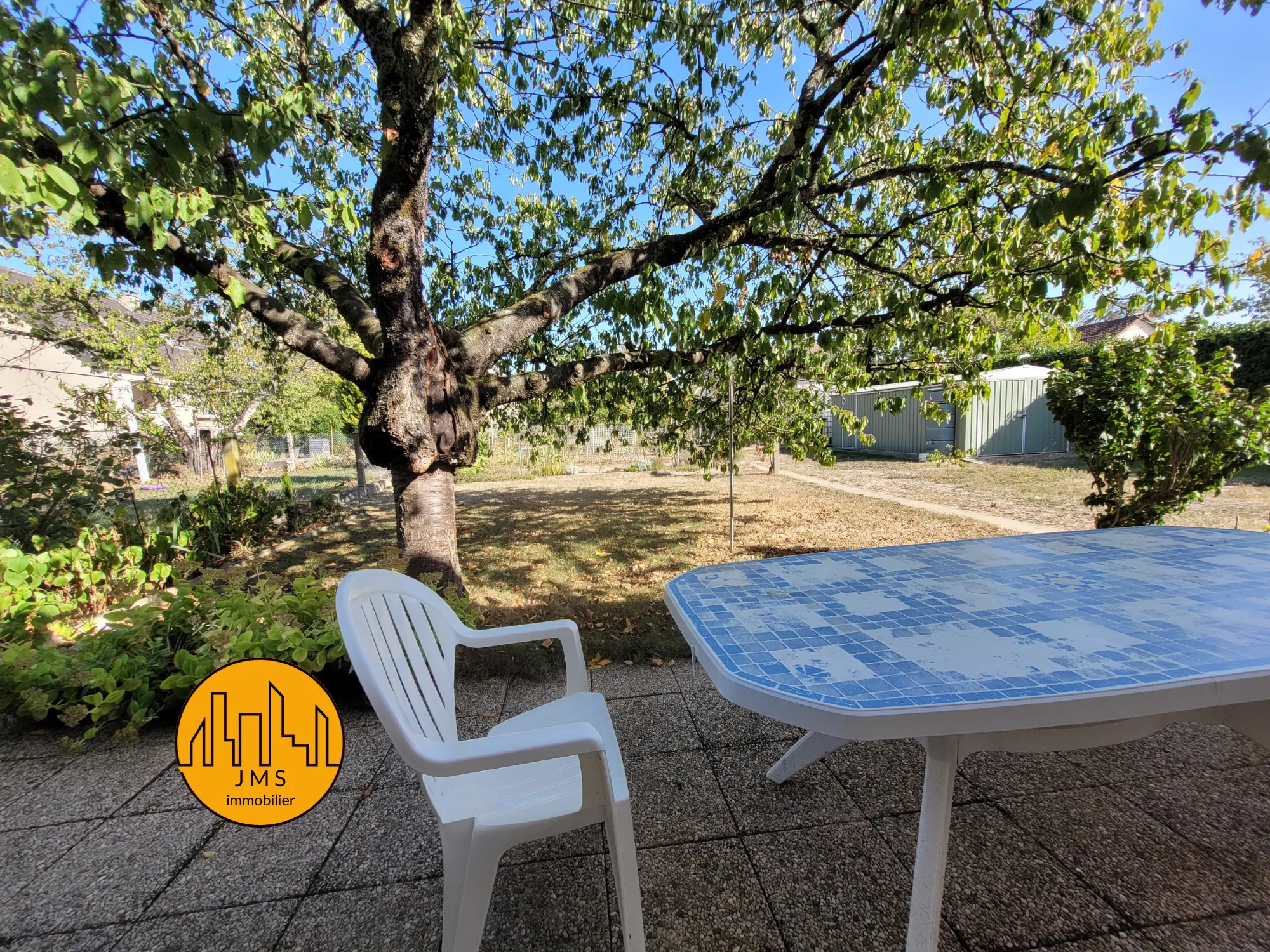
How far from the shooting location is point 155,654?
2.37 metres

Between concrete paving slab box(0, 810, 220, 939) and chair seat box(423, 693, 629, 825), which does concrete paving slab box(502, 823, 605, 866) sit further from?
concrete paving slab box(0, 810, 220, 939)

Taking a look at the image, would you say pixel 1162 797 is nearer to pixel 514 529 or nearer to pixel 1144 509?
pixel 1144 509

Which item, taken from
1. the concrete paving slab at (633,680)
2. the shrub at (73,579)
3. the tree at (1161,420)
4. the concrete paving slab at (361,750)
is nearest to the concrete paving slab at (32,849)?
the concrete paving slab at (361,750)

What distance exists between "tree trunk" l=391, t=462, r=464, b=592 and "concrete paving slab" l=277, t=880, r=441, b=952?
1852 millimetres

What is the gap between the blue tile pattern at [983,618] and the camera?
38.4 inches

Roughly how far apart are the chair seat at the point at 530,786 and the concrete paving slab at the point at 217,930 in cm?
60

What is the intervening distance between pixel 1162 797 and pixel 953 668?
59.9 inches

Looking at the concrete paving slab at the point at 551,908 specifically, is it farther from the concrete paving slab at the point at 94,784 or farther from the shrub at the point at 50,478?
the shrub at the point at 50,478

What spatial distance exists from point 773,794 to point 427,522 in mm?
2477

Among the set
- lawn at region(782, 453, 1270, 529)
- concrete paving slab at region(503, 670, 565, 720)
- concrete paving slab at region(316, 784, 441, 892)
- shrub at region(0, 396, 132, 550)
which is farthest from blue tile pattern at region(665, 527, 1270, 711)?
shrub at region(0, 396, 132, 550)

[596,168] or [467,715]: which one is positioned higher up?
[596,168]

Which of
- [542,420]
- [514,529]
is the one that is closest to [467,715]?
[542,420]

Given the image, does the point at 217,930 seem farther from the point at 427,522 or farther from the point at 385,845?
the point at 427,522

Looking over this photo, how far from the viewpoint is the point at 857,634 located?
1.21 m
